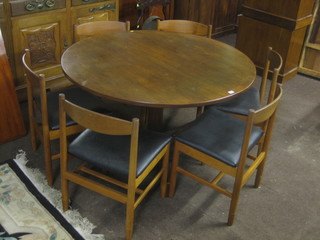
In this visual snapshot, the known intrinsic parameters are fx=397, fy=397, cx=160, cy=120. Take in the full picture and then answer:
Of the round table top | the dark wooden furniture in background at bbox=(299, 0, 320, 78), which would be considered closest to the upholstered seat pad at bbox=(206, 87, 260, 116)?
the round table top

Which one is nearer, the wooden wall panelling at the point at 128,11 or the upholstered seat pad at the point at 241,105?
the upholstered seat pad at the point at 241,105

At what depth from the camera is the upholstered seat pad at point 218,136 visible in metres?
2.08

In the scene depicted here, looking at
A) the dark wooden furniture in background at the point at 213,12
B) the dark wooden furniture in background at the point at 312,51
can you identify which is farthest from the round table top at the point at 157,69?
the dark wooden furniture in background at the point at 213,12

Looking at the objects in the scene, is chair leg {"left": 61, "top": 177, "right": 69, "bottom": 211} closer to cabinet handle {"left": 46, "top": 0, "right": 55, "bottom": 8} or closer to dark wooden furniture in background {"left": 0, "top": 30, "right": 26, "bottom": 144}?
dark wooden furniture in background {"left": 0, "top": 30, "right": 26, "bottom": 144}

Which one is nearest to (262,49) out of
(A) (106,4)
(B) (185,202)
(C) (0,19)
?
(A) (106,4)

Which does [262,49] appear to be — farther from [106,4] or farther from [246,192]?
[246,192]

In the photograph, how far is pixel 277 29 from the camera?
3854 mm

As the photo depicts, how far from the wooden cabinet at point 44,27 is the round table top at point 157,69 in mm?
743

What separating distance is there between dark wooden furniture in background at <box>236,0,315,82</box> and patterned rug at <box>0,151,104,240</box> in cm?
260

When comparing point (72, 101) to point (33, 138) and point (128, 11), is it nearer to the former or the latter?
point (33, 138)

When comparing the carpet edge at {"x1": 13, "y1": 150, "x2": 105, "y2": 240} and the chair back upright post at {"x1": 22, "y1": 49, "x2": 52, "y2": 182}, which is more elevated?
the chair back upright post at {"x1": 22, "y1": 49, "x2": 52, "y2": 182}

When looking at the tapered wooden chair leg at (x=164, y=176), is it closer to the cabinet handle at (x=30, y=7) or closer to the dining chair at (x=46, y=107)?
the dining chair at (x=46, y=107)

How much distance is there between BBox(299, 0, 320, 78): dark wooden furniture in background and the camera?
4016mm

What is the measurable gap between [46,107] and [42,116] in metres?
0.06
